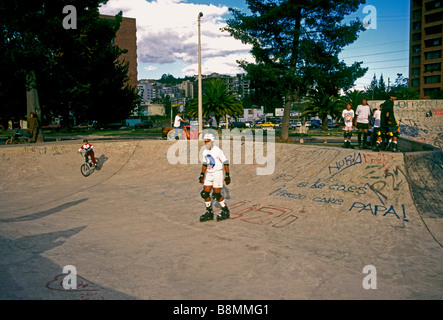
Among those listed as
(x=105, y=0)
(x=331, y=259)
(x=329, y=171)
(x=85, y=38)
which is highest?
(x=105, y=0)

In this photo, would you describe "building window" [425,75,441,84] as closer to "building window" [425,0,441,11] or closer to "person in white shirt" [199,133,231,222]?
"building window" [425,0,441,11]

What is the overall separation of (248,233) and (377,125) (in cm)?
720

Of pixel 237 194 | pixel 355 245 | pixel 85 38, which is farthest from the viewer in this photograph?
pixel 85 38

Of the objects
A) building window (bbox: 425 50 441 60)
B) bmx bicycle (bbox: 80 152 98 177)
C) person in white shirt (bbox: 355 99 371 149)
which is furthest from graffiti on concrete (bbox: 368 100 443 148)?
building window (bbox: 425 50 441 60)

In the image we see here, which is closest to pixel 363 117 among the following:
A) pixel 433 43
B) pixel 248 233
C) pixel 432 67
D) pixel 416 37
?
pixel 248 233

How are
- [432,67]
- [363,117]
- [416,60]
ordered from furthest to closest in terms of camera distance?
[416,60] < [432,67] < [363,117]

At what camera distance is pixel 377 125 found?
11695 mm

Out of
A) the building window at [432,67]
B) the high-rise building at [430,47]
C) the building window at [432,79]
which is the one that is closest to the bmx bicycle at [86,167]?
the high-rise building at [430,47]

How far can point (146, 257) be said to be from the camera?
5.88 m

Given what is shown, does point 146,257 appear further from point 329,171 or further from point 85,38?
point 85,38

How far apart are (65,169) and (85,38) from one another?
12.7 meters

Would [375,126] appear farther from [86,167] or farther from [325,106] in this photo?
[325,106]
